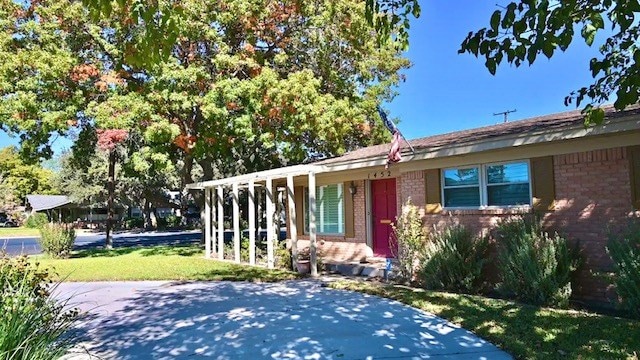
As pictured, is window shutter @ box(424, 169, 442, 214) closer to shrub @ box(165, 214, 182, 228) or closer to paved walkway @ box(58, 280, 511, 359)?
Answer: paved walkway @ box(58, 280, 511, 359)

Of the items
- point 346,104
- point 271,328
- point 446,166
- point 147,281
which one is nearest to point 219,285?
point 147,281

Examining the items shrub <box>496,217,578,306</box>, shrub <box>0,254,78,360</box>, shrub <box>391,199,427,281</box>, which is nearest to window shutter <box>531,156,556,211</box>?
shrub <box>496,217,578,306</box>

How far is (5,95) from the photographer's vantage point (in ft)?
54.6

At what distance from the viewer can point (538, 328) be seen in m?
6.12

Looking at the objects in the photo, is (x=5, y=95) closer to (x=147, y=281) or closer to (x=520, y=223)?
(x=147, y=281)

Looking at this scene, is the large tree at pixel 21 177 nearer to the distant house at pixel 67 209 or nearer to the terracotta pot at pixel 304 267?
the distant house at pixel 67 209

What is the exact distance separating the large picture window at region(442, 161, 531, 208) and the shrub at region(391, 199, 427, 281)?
2.53 feet

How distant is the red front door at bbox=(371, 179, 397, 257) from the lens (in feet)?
42.0

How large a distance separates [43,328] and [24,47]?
54.9 ft

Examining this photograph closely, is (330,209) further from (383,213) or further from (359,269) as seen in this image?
(359,269)

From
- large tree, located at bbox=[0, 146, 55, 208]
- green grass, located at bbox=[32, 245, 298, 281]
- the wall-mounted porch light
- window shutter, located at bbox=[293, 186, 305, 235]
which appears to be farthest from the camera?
large tree, located at bbox=[0, 146, 55, 208]

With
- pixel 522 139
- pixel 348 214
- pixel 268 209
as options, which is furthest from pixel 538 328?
pixel 268 209

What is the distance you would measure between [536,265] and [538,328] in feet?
5.86

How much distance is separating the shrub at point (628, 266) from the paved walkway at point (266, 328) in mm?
2405
